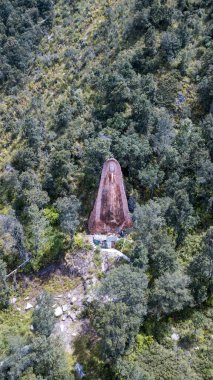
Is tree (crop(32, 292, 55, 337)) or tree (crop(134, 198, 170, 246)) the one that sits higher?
tree (crop(134, 198, 170, 246))

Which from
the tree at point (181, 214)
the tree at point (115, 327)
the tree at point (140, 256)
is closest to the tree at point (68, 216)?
the tree at point (140, 256)

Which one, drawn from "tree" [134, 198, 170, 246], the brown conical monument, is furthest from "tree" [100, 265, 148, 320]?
the brown conical monument

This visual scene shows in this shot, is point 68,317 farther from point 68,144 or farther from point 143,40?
point 143,40

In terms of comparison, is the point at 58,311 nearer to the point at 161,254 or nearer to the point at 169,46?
the point at 161,254

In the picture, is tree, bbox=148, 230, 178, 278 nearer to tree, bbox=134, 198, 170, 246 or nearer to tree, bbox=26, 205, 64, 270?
tree, bbox=134, 198, 170, 246

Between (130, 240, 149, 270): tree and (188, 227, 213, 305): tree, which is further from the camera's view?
(130, 240, 149, 270): tree

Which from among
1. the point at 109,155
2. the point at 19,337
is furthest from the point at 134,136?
the point at 19,337
